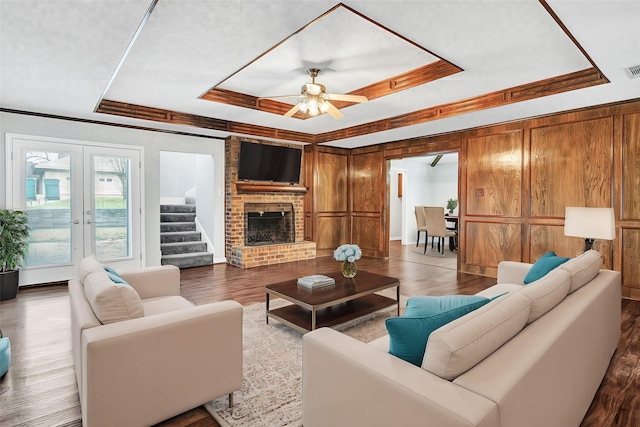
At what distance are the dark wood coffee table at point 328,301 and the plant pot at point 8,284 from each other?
131 inches

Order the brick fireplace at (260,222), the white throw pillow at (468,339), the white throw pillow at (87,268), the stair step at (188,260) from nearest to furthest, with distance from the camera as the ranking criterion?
the white throw pillow at (468,339) < the white throw pillow at (87,268) < the stair step at (188,260) < the brick fireplace at (260,222)

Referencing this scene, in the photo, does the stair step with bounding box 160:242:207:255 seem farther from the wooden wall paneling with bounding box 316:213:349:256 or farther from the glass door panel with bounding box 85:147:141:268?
the wooden wall paneling with bounding box 316:213:349:256

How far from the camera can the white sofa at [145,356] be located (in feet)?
4.88

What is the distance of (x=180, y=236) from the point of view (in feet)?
21.9

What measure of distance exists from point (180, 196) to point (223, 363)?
25.0 feet

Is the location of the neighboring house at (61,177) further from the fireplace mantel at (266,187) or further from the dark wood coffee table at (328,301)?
the dark wood coffee table at (328,301)

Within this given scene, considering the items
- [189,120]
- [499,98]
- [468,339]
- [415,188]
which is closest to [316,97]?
[499,98]

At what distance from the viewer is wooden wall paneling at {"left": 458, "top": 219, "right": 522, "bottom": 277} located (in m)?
5.05

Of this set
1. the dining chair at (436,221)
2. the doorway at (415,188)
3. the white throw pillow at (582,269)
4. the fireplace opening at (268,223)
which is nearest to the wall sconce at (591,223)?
the white throw pillow at (582,269)

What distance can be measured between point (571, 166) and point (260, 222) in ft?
17.2

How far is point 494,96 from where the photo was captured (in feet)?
13.6

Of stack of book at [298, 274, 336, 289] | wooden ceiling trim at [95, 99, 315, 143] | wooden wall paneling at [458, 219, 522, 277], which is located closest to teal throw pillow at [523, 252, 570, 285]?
stack of book at [298, 274, 336, 289]

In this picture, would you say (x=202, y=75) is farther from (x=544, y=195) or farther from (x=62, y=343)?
(x=544, y=195)

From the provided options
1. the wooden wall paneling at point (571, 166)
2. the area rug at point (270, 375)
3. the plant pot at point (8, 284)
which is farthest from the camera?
the wooden wall paneling at point (571, 166)
